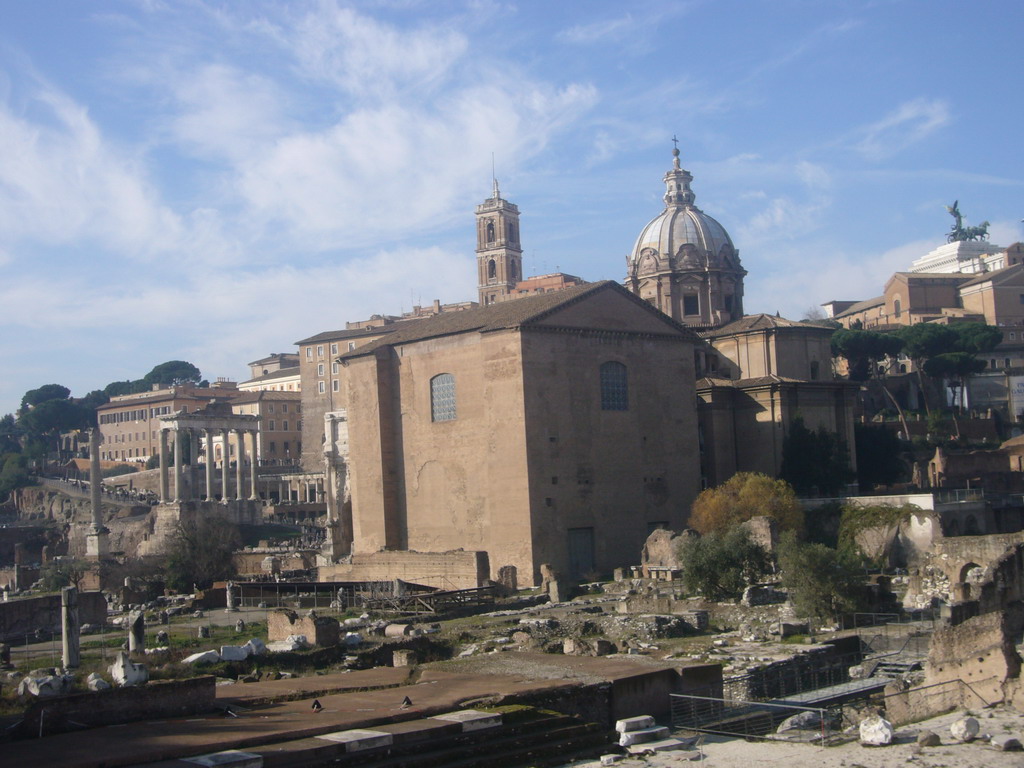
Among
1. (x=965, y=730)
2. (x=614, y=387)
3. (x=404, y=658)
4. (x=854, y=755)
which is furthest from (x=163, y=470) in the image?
(x=965, y=730)

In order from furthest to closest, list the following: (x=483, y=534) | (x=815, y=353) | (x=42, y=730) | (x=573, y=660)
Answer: (x=815, y=353) < (x=483, y=534) < (x=573, y=660) < (x=42, y=730)

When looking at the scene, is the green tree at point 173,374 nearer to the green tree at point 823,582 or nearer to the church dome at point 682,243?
the church dome at point 682,243

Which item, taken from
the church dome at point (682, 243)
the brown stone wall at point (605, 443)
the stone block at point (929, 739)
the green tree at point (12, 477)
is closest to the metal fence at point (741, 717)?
the stone block at point (929, 739)

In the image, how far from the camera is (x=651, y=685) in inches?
661

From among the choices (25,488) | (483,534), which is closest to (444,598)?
(483,534)

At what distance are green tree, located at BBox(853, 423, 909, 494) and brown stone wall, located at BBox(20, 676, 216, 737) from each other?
3861cm

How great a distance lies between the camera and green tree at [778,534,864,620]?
2547 centimetres

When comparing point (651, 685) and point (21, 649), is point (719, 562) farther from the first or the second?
point (21, 649)

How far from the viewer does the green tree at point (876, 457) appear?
49.8 meters

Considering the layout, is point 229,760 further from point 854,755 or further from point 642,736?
point 854,755

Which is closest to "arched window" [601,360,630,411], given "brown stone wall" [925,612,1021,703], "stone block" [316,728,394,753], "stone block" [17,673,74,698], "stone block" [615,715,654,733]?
"brown stone wall" [925,612,1021,703]

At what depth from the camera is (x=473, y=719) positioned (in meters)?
14.0

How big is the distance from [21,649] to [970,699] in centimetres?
1983

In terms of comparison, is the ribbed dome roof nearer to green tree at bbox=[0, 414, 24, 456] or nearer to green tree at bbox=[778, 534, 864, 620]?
green tree at bbox=[778, 534, 864, 620]
